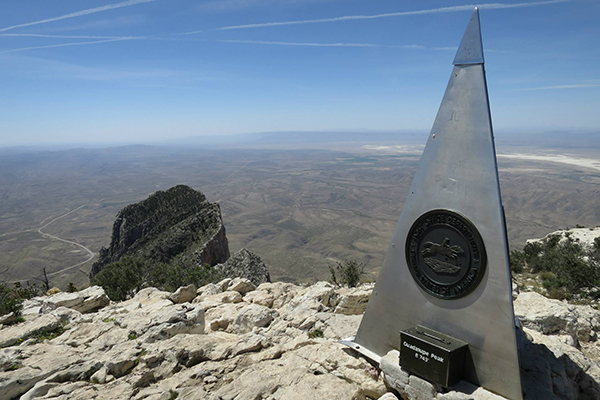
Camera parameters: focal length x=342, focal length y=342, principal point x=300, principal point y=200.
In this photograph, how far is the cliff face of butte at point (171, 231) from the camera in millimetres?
38969

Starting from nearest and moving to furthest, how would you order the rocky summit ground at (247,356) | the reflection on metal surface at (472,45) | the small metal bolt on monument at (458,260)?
the small metal bolt on monument at (458,260) → the reflection on metal surface at (472,45) → the rocky summit ground at (247,356)

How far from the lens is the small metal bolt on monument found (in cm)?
628

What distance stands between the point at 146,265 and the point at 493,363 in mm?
34978

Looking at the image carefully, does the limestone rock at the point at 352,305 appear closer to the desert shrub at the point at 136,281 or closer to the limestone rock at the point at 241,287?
the limestone rock at the point at 241,287

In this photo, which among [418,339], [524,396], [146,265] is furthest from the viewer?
[146,265]

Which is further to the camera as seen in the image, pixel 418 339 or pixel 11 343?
pixel 11 343

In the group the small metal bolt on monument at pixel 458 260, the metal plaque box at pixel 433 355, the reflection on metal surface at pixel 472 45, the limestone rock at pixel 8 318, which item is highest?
the reflection on metal surface at pixel 472 45

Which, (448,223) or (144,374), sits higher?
(448,223)

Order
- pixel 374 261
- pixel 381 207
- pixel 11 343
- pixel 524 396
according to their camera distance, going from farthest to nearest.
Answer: pixel 381 207 < pixel 374 261 < pixel 11 343 < pixel 524 396

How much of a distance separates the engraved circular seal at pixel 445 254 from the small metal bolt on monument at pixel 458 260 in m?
0.02

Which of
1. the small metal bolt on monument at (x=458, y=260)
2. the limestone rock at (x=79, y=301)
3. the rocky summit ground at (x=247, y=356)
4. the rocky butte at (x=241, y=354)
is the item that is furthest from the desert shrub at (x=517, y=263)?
the limestone rock at (x=79, y=301)

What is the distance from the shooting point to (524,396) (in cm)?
629

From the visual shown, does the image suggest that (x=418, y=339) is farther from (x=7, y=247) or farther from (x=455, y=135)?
(x=7, y=247)

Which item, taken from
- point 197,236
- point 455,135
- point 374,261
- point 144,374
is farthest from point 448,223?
point 374,261
